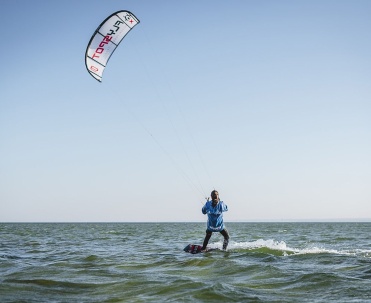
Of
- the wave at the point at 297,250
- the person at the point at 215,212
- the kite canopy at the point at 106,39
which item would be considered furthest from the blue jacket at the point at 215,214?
the kite canopy at the point at 106,39

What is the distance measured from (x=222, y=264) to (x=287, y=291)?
387cm

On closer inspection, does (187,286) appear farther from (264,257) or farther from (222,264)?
(264,257)

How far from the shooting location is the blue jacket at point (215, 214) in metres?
13.9

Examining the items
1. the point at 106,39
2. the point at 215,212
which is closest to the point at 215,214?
the point at 215,212

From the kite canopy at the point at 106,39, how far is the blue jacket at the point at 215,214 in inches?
248

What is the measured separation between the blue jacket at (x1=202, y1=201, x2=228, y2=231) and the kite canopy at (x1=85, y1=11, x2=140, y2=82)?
20.7ft

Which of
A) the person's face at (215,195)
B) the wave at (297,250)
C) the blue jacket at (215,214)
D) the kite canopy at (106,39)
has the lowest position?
the wave at (297,250)

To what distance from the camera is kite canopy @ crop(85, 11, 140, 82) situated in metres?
14.2

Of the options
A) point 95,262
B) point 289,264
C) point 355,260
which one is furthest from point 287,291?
point 95,262

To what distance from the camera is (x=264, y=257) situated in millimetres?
13086

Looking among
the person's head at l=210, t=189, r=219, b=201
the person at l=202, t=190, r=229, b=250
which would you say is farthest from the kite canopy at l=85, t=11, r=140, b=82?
the person at l=202, t=190, r=229, b=250

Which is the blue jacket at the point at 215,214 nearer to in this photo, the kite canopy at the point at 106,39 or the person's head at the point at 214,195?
the person's head at the point at 214,195

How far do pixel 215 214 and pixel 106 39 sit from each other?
25.6 ft

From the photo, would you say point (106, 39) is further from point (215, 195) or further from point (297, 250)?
point (297, 250)
